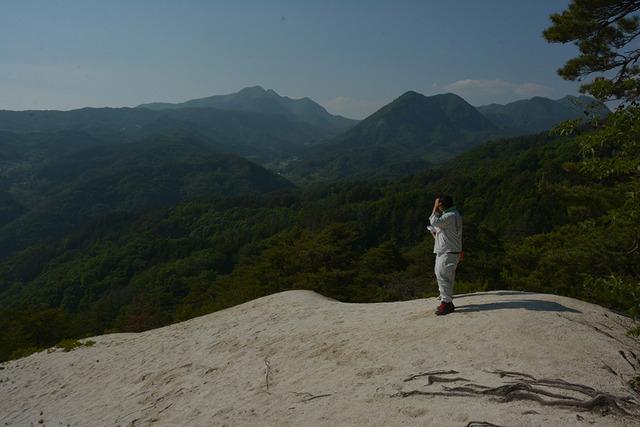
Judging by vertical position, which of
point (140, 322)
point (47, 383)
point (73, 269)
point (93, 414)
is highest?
point (93, 414)

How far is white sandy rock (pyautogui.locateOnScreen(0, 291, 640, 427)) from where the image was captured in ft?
17.9

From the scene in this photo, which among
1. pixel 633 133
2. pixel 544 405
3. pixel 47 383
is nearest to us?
pixel 544 405

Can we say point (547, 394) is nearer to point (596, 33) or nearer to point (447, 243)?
point (447, 243)

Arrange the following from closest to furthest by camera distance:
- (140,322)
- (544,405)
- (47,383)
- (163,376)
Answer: (544,405)
(163,376)
(47,383)
(140,322)

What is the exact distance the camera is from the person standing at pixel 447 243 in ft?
28.3

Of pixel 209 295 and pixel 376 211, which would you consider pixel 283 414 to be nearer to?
pixel 209 295

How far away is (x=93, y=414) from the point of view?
32.9ft

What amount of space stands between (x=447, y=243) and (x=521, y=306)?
191cm

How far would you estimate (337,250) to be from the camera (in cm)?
3647

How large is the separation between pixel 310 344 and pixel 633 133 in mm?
7055

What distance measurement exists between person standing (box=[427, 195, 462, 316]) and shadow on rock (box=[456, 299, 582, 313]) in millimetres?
431

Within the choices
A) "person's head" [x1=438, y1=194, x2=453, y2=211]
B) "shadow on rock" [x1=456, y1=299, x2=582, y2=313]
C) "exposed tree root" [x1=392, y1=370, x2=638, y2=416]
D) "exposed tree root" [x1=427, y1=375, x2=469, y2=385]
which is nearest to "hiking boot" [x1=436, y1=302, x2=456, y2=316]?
"shadow on rock" [x1=456, y1=299, x2=582, y2=313]

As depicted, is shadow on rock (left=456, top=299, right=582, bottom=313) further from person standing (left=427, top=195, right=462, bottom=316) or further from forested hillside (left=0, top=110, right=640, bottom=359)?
forested hillside (left=0, top=110, right=640, bottom=359)

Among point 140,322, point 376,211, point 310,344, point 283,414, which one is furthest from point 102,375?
point 376,211
